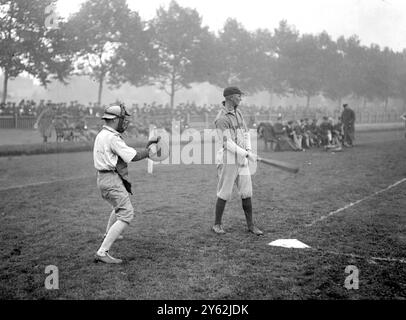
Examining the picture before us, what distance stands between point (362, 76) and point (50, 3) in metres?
46.3

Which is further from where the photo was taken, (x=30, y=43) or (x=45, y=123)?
(x=30, y=43)

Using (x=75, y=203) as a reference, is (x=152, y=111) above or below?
above

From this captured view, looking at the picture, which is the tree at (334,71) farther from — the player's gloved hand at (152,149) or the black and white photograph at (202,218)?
the player's gloved hand at (152,149)

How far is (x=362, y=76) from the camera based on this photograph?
61375 millimetres

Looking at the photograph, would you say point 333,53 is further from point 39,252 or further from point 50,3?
point 39,252

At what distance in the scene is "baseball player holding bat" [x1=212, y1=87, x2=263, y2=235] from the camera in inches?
250

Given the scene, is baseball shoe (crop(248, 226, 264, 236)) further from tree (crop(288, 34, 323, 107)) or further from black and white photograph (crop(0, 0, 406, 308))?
tree (crop(288, 34, 323, 107))

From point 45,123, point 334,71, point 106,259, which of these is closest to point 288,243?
point 106,259

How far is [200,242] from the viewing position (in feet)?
19.7

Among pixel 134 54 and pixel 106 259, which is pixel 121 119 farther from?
pixel 134 54

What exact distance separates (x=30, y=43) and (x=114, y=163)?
28.7 metres

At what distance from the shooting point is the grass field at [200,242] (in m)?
4.42

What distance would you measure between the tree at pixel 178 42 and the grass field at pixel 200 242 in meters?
31.8
